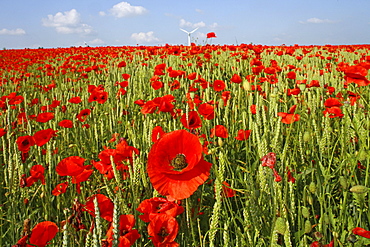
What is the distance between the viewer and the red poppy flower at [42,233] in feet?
2.74

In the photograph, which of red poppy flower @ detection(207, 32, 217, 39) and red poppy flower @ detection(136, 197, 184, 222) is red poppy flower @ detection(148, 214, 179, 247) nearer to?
red poppy flower @ detection(136, 197, 184, 222)

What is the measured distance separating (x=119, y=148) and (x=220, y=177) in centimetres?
47

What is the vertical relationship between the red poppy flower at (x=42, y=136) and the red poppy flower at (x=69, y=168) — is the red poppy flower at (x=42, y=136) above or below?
above

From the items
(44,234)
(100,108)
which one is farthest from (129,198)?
(100,108)

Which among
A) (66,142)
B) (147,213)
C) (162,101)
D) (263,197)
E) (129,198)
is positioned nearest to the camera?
(147,213)

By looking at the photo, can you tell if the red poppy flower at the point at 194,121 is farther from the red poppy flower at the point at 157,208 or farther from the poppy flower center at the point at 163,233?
the poppy flower center at the point at 163,233

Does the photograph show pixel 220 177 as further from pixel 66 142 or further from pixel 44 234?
pixel 66 142

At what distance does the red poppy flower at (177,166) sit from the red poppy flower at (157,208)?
92mm

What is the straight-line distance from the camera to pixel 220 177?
0.92m

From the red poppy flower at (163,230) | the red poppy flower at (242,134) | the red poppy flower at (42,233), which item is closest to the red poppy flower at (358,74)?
the red poppy flower at (242,134)

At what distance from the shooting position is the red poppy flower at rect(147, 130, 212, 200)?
0.81 meters

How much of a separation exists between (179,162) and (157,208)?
0.20 meters

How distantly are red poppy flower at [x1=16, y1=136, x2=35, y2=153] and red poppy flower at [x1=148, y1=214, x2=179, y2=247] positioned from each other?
0.98 metres

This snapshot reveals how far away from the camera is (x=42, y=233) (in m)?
0.85
